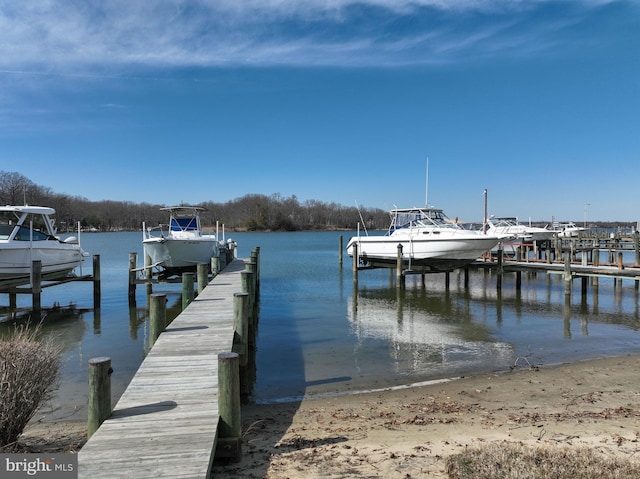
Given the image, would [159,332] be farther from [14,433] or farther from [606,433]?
[606,433]

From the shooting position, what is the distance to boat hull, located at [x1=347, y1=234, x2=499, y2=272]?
2172cm

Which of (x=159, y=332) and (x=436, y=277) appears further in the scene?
(x=436, y=277)

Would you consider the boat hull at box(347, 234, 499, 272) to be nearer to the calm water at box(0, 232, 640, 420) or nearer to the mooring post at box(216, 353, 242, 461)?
the calm water at box(0, 232, 640, 420)

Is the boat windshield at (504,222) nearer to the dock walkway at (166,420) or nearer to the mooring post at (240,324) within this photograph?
the mooring post at (240,324)

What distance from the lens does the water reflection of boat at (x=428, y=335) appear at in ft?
35.5

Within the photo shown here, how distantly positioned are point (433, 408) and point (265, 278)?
23.0m

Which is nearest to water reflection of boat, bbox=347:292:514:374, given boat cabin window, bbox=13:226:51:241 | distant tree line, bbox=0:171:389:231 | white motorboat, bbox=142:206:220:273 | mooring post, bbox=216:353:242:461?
mooring post, bbox=216:353:242:461

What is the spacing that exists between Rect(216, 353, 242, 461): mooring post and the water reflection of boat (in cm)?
556

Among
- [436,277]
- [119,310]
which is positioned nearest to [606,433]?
[119,310]

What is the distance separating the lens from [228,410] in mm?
5148

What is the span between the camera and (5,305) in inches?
766

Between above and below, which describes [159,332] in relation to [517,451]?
above

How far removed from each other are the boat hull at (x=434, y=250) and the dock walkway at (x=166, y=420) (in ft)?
52.2

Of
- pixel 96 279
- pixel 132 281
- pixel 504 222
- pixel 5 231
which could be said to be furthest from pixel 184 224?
pixel 504 222
